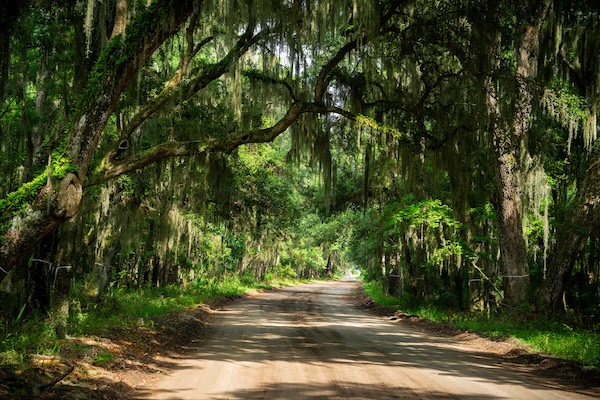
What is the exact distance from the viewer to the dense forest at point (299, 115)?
6547mm

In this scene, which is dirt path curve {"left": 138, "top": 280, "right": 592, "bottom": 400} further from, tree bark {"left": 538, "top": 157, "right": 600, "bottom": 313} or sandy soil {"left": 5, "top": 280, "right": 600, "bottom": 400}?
tree bark {"left": 538, "top": 157, "right": 600, "bottom": 313}

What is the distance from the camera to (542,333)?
9875 millimetres

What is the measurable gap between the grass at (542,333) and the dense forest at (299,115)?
538mm

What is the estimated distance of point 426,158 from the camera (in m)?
10.2

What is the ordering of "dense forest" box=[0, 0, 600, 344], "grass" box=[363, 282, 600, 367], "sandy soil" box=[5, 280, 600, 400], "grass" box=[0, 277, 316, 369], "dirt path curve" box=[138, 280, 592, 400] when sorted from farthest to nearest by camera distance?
1. "grass" box=[363, 282, 600, 367]
2. "dense forest" box=[0, 0, 600, 344]
3. "grass" box=[0, 277, 316, 369]
4. "dirt path curve" box=[138, 280, 592, 400]
5. "sandy soil" box=[5, 280, 600, 400]

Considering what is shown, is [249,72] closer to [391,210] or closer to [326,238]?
[391,210]

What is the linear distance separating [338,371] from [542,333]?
5.29 metres

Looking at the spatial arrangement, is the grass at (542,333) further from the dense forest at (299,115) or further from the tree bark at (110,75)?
the tree bark at (110,75)

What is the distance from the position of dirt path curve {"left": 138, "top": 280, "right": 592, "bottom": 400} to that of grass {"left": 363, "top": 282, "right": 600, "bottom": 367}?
1.04 meters

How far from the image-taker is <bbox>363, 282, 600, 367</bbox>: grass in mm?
8023

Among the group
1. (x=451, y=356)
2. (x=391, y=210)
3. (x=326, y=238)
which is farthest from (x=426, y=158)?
(x=326, y=238)

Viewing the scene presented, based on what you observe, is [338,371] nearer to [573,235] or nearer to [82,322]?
[82,322]

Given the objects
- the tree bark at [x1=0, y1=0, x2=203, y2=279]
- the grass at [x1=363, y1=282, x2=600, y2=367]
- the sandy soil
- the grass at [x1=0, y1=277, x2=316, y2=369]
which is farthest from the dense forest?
the sandy soil

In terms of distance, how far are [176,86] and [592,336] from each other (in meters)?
8.37
